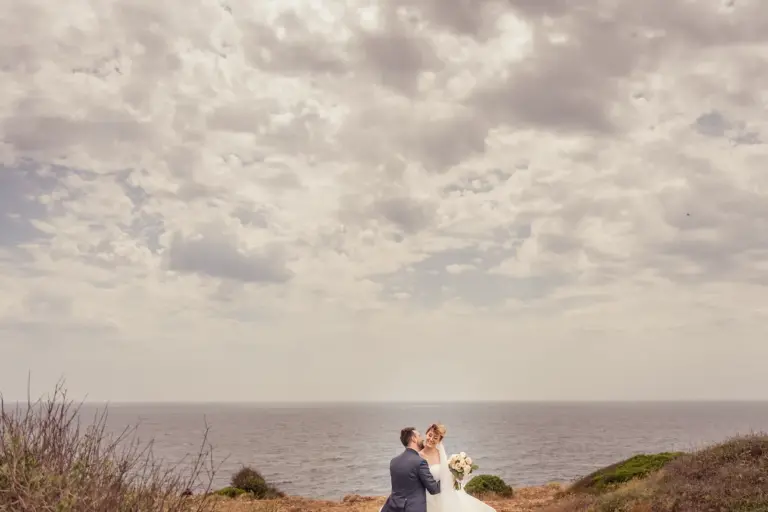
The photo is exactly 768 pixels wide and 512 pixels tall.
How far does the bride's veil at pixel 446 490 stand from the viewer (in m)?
12.1

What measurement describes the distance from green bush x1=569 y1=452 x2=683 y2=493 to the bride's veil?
39.1 ft

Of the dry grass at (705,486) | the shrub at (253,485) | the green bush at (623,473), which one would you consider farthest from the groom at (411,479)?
the shrub at (253,485)

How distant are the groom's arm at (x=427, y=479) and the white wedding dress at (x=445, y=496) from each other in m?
0.42

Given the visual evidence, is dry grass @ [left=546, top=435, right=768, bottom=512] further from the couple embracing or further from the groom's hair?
the groom's hair

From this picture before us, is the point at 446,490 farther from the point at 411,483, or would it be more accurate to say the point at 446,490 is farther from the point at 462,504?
the point at 411,483

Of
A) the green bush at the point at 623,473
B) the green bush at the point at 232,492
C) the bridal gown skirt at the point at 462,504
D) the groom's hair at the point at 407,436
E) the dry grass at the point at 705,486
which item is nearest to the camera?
the groom's hair at the point at 407,436

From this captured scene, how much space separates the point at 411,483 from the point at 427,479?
0.32 metres

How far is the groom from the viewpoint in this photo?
1114cm

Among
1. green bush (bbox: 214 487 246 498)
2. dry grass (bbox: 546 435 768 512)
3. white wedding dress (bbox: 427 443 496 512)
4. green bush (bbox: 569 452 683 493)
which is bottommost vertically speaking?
green bush (bbox: 214 487 246 498)

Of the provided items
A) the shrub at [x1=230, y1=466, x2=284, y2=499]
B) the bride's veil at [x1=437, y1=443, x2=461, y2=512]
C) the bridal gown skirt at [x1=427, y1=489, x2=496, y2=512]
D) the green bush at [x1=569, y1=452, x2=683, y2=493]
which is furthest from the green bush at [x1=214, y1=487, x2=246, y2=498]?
the bride's veil at [x1=437, y1=443, x2=461, y2=512]

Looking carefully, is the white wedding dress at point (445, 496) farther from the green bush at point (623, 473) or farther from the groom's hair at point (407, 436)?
the green bush at point (623, 473)

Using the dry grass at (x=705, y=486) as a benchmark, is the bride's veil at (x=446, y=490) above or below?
above

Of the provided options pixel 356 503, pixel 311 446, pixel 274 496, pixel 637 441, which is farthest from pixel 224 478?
pixel 637 441

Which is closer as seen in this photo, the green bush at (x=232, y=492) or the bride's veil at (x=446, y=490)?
the bride's veil at (x=446, y=490)
